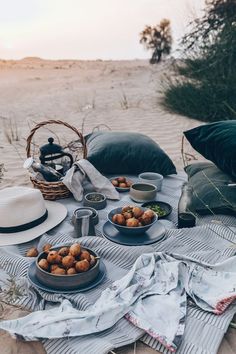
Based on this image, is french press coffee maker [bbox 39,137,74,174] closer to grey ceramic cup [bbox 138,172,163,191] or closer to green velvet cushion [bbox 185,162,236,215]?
grey ceramic cup [bbox 138,172,163,191]

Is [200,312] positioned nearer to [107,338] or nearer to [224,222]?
[107,338]

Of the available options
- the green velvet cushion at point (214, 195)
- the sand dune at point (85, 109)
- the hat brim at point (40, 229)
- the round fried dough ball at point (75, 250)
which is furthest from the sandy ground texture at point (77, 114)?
the green velvet cushion at point (214, 195)

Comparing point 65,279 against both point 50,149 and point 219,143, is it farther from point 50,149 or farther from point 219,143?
point 219,143

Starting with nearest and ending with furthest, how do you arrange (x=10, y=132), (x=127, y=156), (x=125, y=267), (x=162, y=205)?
(x=125, y=267) → (x=162, y=205) → (x=127, y=156) → (x=10, y=132)

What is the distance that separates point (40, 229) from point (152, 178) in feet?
3.78

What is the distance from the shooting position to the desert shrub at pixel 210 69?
610cm

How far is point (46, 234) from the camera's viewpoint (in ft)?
8.63

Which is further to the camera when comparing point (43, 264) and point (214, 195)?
point (214, 195)

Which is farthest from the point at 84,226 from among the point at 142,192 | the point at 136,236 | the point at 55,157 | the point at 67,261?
the point at 55,157

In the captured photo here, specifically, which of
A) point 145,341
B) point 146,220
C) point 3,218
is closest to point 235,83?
point 146,220

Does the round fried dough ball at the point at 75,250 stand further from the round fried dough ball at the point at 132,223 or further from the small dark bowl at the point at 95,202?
the small dark bowl at the point at 95,202

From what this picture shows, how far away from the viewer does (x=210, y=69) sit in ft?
21.9

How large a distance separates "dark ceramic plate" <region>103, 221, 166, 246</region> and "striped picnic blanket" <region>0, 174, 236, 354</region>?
5 cm

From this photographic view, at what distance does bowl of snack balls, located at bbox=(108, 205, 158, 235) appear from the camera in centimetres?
247
